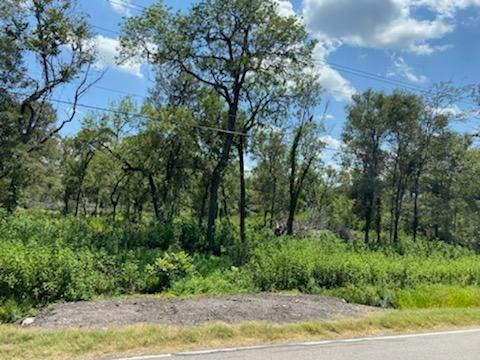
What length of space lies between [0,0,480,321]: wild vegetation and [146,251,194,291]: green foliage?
0.15 feet

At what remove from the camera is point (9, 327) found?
24.0ft

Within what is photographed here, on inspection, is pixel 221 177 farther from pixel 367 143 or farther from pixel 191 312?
pixel 191 312

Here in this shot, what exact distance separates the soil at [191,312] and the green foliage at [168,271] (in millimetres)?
2959

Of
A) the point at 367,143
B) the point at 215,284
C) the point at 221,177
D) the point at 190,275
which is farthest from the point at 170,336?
the point at 367,143

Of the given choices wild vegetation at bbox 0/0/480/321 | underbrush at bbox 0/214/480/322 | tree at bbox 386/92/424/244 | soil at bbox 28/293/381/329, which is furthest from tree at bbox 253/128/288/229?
soil at bbox 28/293/381/329

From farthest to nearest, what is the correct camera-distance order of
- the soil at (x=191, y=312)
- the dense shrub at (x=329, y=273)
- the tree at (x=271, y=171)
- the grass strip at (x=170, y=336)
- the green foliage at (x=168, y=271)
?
the tree at (x=271, y=171), the dense shrub at (x=329, y=273), the green foliage at (x=168, y=271), the soil at (x=191, y=312), the grass strip at (x=170, y=336)

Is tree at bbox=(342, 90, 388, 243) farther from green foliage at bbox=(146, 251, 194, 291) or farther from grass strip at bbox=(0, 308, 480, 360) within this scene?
grass strip at bbox=(0, 308, 480, 360)

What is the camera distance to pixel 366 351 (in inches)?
247

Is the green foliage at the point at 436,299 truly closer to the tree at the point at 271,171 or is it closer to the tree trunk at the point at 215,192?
the tree trunk at the point at 215,192

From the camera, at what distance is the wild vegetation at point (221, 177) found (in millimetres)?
12672

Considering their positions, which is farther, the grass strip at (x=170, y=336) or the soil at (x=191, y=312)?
the soil at (x=191, y=312)

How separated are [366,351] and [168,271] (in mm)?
7828

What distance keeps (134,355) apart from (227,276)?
8.90 m

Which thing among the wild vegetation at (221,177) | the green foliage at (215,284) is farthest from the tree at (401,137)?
the green foliage at (215,284)
